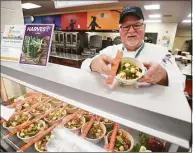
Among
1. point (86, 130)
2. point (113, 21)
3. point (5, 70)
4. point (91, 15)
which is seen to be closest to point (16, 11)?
point (5, 70)

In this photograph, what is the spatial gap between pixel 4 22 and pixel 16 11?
24cm

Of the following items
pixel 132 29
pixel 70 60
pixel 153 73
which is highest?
pixel 132 29

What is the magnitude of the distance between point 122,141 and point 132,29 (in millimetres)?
1102

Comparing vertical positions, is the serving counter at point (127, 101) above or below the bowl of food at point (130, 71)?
below

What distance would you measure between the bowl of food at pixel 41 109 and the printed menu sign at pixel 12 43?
539 mm

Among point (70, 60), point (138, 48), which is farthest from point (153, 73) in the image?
point (70, 60)

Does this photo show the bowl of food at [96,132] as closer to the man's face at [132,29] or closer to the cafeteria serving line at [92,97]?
the cafeteria serving line at [92,97]

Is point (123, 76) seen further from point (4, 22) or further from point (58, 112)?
point (4, 22)

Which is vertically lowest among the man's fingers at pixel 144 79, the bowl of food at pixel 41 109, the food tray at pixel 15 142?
the food tray at pixel 15 142

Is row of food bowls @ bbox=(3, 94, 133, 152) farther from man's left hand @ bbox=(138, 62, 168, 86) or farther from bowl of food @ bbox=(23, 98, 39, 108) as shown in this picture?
man's left hand @ bbox=(138, 62, 168, 86)

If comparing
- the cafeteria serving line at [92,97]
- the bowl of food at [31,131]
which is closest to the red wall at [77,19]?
the cafeteria serving line at [92,97]

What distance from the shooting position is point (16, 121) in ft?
4.61

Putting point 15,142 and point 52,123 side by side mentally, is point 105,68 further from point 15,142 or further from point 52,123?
point 15,142

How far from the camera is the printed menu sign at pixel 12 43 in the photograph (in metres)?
1.27
